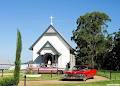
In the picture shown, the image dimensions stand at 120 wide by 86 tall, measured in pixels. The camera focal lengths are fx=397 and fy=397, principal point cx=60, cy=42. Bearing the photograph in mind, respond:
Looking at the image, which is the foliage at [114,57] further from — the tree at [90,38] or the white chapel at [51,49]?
A: the white chapel at [51,49]

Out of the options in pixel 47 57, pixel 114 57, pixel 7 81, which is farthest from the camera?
pixel 114 57

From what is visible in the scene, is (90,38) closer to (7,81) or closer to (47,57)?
(47,57)

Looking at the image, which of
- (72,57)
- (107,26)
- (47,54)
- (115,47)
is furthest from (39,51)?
(107,26)

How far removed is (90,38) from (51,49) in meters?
20.8

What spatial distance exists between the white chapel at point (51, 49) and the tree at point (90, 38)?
702 inches

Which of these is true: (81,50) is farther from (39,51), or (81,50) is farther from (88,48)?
(39,51)

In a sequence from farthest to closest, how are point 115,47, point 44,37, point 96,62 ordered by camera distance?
point 96,62 < point 115,47 < point 44,37

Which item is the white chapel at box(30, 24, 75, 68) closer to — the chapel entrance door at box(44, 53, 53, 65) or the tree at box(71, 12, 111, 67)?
the chapel entrance door at box(44, 53, 53, 65)

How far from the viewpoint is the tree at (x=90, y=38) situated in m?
79.4

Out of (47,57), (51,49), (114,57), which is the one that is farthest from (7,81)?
(114,57)

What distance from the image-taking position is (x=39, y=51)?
6053 centimetres

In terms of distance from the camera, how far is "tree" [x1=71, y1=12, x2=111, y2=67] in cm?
7944

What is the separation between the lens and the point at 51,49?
60.6 metres

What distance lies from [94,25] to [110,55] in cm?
741
